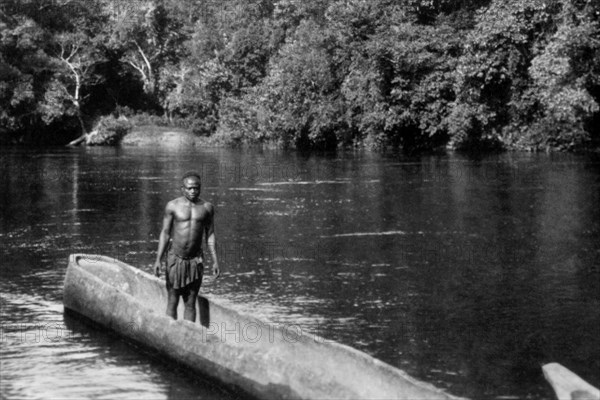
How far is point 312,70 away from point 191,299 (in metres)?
40.0

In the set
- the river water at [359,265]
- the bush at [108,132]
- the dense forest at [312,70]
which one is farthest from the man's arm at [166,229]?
the bush at [108,132]

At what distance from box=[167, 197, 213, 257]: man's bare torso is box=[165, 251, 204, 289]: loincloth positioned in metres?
0.07

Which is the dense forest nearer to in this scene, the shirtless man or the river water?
the river water

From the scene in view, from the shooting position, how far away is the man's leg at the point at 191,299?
11719mm

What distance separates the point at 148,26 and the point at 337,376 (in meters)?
58.1

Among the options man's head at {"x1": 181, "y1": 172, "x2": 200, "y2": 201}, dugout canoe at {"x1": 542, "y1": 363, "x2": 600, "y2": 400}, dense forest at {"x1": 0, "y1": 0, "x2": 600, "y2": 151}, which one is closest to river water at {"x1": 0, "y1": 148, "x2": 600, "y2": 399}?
man's head at {"x1": 181, "y1": 172, "x2": 200, "y2": 201}

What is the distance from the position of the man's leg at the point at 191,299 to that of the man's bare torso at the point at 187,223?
0.38 meters

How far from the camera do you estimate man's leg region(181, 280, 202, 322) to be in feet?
38.4

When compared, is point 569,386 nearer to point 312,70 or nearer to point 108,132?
point 312,70

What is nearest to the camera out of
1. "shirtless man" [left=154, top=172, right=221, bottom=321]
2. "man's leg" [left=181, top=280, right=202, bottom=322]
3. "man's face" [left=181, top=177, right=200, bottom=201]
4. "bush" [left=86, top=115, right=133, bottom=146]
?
"man's face" [left=181, top=177, right=200, bottom=201]

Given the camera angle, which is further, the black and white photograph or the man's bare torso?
the man's bare torso

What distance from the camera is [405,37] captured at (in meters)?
46.9

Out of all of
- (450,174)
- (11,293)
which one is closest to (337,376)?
(11,293)

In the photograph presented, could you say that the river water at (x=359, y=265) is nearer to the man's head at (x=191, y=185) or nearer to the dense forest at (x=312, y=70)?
the man's head at (x=191, y=185)
